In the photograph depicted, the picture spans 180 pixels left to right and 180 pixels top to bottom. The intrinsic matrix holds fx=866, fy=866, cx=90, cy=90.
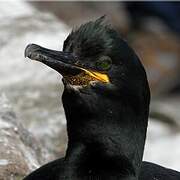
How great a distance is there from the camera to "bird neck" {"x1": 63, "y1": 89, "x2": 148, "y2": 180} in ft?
14.7

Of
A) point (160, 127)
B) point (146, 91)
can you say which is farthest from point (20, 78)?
point (146, 91)

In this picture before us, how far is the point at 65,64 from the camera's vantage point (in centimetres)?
436

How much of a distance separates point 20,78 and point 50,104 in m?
0.57

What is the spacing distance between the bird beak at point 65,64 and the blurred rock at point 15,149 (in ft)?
4.33

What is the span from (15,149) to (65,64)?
1.55 m

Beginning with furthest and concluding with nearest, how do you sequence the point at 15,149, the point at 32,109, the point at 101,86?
1. the point at 32,109
2. the point at 15,149
3. the point at 101,86

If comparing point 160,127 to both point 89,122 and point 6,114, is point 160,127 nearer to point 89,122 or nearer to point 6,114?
point 6,114

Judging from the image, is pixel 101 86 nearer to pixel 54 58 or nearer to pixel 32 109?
pixel 54 58

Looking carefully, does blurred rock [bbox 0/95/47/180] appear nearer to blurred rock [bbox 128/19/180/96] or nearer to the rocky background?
the rocky background

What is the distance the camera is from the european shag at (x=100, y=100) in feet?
14.5

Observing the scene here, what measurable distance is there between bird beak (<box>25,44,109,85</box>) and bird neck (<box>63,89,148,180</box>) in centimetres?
10

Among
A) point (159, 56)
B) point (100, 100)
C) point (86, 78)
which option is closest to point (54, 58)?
point (86, 78)

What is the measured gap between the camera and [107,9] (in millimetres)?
16422

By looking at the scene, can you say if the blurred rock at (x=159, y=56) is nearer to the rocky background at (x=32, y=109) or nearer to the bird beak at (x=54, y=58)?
the rocky background at (x=32, y=109)
